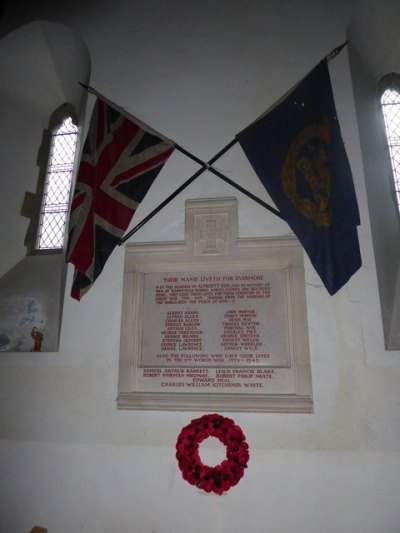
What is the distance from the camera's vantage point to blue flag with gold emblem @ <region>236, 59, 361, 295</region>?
10.4 feet

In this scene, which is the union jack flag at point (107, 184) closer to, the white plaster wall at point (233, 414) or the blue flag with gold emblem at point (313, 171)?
the white plaster wall at point (233, 414)

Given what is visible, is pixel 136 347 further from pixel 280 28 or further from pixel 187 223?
pixel 280 28

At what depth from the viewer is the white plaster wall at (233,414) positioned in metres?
2.81

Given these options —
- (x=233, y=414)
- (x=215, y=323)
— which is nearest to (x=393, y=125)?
(x=215, y=323)

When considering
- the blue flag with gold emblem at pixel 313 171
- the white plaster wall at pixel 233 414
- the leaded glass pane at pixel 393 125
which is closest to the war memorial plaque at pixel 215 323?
the white plaster wall at pixel 233 414

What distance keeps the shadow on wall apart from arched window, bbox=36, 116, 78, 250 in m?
0.15

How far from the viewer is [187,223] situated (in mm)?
3533

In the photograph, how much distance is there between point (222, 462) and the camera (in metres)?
2.89

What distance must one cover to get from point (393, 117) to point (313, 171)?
1.32 meters

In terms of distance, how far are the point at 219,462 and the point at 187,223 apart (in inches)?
78.0

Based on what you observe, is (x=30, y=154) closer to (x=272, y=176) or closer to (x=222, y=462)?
(x=272, y=176)

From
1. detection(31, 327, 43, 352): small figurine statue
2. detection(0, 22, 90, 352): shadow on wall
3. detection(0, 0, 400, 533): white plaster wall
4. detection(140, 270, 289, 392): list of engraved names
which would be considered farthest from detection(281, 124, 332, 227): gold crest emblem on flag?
detection(31, 327, 43, 352): small figurine statue

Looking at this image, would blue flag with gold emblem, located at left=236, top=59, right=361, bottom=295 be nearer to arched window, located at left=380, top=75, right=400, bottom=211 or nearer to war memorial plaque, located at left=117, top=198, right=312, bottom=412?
war memorial plaque, located at left=117, top=198, right=312, bottom=412

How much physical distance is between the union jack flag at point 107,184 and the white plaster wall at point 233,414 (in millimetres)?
124
